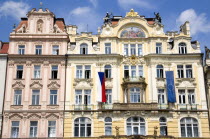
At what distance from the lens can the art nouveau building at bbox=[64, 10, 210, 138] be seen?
47750 millimetres

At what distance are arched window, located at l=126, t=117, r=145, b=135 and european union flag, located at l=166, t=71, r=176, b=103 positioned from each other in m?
4.92

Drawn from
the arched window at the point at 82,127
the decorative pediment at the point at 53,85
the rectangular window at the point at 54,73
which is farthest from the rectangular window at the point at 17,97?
the arched window at the point at 82,127

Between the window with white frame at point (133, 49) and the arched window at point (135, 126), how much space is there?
9674 mm

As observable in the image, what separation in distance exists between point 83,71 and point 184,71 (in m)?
14.5

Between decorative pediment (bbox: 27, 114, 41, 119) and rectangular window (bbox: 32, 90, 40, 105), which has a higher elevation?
rectangular window (bbox: 32, 90, 40, 105)

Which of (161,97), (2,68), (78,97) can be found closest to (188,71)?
(161,97)

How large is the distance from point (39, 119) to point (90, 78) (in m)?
9.03

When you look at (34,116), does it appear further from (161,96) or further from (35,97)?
(161,96)

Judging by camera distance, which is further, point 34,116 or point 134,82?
point 134,82

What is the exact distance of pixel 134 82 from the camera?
4884 cm

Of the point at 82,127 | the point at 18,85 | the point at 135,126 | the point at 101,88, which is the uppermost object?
the point at 18,85

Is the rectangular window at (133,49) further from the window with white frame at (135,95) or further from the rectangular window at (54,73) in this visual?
the rectangular window at (54,73)

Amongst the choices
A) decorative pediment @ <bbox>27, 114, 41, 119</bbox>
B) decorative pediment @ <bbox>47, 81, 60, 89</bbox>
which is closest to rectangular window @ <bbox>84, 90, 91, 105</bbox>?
decorative pediment @ <bbox>47, 81, 60, 89</bbox>

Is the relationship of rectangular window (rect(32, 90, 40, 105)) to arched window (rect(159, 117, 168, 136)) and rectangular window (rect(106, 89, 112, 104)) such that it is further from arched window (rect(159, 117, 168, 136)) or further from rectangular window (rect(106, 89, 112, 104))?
arched window (rect(159, 117, 168, 136))
